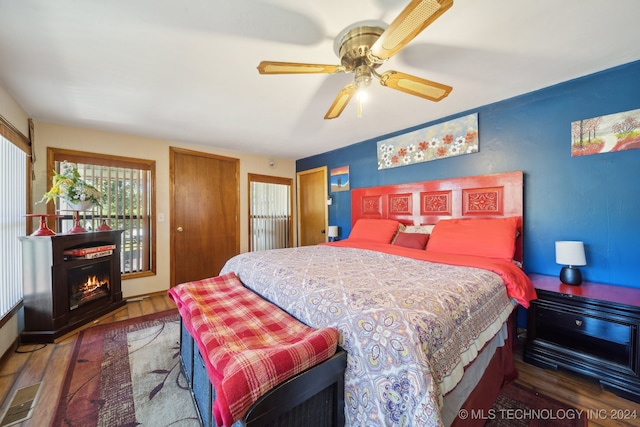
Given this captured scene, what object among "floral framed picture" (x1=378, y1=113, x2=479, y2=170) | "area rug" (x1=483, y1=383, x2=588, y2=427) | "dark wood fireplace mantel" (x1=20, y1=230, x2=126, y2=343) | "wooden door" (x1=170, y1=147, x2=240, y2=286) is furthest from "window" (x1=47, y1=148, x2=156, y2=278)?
"area rug" (x1=483, y1=383, x2=588, y2=427)

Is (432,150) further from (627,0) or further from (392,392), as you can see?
(392,392)

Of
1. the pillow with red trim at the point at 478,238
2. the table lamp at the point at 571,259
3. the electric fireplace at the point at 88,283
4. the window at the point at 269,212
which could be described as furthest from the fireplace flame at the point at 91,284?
the table lamp at the point at 571,259

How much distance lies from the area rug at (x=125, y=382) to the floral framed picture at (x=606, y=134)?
11.6 feet

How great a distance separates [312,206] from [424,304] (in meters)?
3.78

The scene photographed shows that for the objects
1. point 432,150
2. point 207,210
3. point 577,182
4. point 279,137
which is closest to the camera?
point 577,182

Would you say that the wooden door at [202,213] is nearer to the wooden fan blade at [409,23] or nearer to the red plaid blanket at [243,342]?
the red plaid blanket at [243,342]

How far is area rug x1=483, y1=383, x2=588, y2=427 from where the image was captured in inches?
54.1

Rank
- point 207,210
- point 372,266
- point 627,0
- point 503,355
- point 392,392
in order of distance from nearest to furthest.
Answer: point 392,392 → point 627,0 → point 503,355 → point 372,266 → point 207,210

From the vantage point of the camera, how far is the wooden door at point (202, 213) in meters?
3.71

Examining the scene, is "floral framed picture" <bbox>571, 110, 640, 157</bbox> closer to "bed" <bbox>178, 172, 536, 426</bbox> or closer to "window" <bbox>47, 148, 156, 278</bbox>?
"bed" <bbox>178, 172, 536, 426</bbox>

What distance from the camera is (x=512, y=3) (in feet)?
4.25

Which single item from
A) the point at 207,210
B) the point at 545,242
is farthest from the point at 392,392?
the point at 207,210

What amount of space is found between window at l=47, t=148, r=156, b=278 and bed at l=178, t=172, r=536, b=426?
202 cm

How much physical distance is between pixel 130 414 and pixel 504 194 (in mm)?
3453
